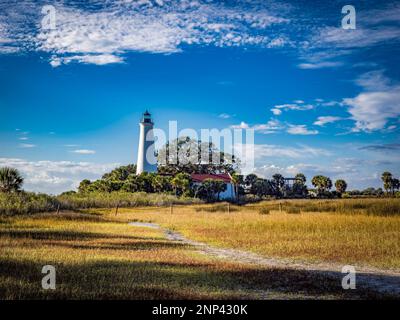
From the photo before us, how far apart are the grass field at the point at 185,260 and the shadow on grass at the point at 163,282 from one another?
0.02 metres

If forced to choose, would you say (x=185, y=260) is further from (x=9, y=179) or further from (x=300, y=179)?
(x=300, y=179)

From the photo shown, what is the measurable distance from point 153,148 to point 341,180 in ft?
152

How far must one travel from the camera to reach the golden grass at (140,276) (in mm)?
10617

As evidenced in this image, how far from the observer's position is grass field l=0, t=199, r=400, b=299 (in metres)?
10.9

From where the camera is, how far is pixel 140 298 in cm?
1018

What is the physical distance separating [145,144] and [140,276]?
80.1 metres

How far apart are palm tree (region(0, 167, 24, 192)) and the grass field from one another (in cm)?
1543

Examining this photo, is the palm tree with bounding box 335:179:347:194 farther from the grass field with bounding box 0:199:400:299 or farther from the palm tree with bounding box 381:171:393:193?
the grass field with bounding box 0:199:400:299

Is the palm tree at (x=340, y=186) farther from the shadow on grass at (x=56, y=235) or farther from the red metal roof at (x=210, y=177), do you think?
the shadow on grass at (x=56, y=235)

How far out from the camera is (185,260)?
1591 cm

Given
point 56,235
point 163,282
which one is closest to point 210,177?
point 56,235

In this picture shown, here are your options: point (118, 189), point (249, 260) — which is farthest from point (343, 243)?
point (118, 189)

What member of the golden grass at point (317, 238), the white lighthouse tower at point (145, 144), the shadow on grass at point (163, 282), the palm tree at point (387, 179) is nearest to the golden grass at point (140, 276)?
the shadow on grass at point (163, 282)
